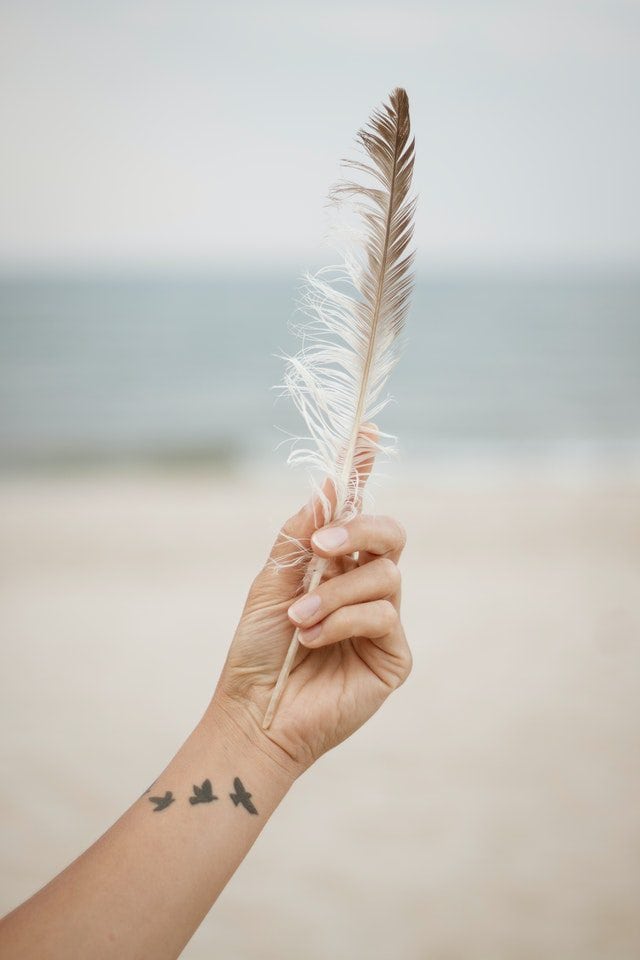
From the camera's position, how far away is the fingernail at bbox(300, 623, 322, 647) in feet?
5.38

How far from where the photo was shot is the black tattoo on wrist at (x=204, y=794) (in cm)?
159

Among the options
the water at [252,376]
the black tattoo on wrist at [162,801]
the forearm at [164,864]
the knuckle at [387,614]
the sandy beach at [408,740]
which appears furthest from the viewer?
the water at [252,376]

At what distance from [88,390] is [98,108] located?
22764mm

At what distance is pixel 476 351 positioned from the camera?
96.3ft

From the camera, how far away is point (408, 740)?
5.29 meters

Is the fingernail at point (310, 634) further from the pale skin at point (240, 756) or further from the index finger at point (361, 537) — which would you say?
the index finger at point (361, 537)

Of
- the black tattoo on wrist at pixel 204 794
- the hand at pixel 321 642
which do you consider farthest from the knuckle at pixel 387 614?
the black tattoo on wrist at pixel 204 794

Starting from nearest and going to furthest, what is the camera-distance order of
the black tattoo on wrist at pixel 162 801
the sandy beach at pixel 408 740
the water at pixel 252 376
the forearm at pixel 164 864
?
the forearm at pixel 164 864 → the black tattoo on wrist at pixel 162 801 → the sandy beach at pixel 408 740 → the water at pixel 252 376

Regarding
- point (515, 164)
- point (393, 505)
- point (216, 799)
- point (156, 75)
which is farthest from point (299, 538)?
point (156, 75)

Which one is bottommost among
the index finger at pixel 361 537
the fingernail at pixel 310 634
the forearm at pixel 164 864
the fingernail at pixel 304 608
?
the forearm at pixel 164 864

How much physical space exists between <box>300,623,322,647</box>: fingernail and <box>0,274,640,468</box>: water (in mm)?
8668

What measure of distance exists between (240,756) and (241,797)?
81 mm

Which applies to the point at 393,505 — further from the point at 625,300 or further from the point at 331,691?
the point at 625,300

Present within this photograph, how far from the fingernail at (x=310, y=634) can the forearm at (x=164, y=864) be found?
0.24 metres
